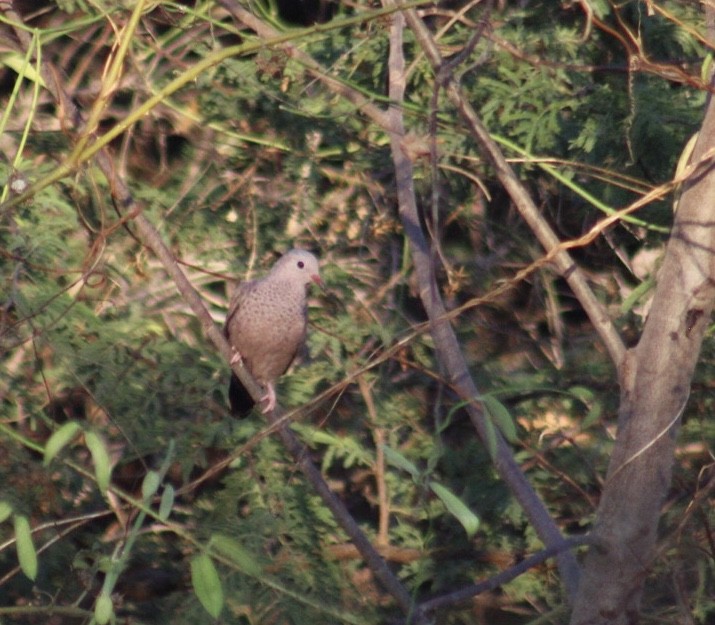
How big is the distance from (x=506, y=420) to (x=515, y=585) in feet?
8.45

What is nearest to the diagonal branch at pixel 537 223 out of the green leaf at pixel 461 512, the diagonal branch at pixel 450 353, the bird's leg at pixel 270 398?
the diagonal branch at pixel 450 353

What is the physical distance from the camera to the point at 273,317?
17.0 feet

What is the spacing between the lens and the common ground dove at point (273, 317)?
5.07 m

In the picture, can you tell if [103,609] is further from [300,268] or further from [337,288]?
[337,288]

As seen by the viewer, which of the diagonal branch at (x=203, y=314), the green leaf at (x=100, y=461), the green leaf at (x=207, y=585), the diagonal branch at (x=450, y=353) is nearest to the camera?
the green leaf at (x=207, y=585)

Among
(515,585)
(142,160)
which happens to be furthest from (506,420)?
(142,160)

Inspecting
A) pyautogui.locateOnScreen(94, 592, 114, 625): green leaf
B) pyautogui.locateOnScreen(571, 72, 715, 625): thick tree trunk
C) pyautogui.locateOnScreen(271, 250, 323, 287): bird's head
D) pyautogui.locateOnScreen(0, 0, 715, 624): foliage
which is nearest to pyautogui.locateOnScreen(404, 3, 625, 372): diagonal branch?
pyautogui.locateOnScreen(571, 72, 715, 625): thick tree trunk

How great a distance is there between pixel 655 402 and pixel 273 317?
93.9 inches

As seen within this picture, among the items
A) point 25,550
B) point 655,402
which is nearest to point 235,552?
point 25,550

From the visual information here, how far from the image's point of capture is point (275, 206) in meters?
5.30

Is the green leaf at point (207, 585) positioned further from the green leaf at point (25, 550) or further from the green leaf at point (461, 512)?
the green leaf at point (461, 512)

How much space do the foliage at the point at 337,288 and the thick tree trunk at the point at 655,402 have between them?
4.08ft

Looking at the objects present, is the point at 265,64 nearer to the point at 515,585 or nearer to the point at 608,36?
the point at 608,36

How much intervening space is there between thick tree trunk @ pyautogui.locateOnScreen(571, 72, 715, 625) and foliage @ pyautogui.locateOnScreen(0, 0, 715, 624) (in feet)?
4.08
